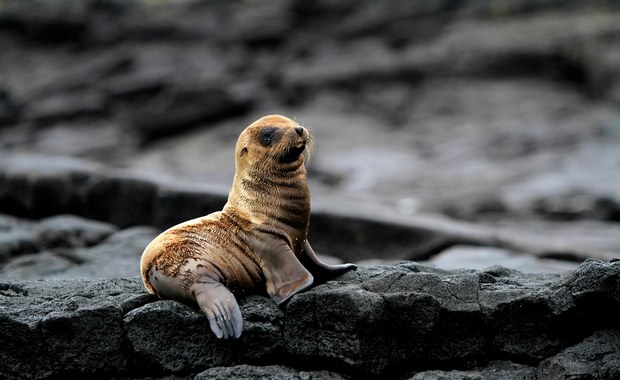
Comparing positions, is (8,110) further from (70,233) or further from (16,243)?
(16,243)

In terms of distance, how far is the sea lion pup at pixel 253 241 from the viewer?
5082mm

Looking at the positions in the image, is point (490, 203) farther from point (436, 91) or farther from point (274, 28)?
point (274, 28)

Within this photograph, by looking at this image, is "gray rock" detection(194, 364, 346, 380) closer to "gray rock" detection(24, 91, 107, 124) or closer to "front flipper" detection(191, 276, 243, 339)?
"front flipper" detection(191, 276, 243, 339)

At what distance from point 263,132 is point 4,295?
1813mm

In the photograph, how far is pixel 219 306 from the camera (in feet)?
15.9

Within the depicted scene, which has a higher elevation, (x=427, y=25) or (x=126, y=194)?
(x=427, y=25)

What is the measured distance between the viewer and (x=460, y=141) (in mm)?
19531

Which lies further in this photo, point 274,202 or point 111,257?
point 111,257

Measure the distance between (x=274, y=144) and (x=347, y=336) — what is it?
122 centimetres

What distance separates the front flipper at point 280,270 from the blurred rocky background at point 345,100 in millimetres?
7059

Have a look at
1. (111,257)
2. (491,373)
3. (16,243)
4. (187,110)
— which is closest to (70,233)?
(16,243)

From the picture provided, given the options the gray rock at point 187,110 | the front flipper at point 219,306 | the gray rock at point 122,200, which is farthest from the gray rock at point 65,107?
the front flipper at point 219,306

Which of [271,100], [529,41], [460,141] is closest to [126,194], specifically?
[460,141]

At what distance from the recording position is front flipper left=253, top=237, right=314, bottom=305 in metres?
5.05
